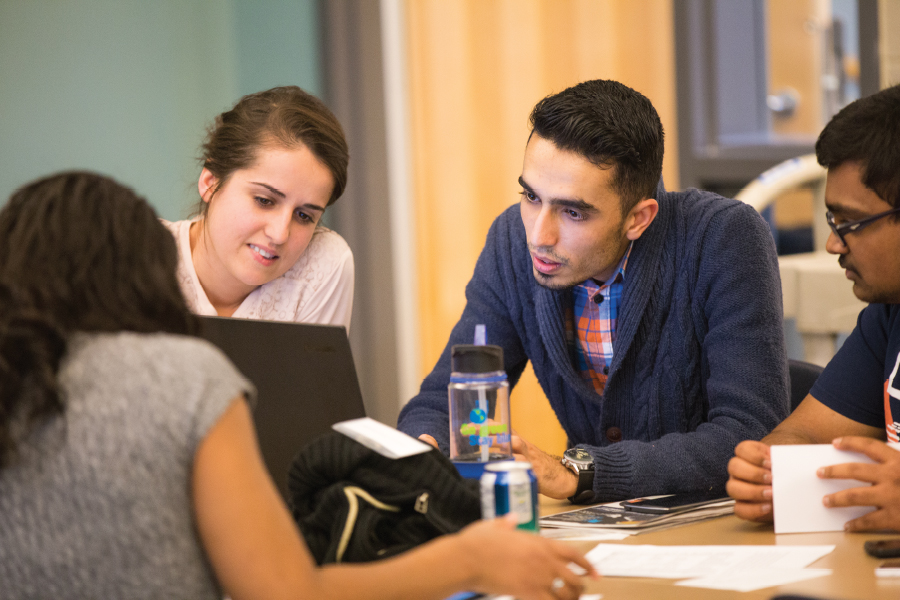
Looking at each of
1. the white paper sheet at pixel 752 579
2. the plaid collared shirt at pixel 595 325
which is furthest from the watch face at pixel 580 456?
the white paper sheet at pixel 752 579

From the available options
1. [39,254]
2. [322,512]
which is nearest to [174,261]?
[39,254]

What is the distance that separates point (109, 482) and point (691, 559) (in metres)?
0.72

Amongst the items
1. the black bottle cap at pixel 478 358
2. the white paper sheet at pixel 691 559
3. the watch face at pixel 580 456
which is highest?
the black bottle cap at pixel 478 358

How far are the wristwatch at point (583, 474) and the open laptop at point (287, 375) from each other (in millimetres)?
396

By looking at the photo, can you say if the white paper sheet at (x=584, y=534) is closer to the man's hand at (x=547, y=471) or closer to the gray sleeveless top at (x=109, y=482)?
the man's hand at (x=547, y=471)

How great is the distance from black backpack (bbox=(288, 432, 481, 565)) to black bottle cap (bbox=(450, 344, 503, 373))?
0.70ft

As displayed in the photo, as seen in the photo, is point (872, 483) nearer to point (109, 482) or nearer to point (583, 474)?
point (583, 474)

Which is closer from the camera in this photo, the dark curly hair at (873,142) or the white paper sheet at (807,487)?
the white paper sheet at (807,487)

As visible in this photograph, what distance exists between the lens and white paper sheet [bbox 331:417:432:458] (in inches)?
41.3

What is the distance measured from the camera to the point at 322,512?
1058mm

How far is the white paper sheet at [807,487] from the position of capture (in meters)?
1.23

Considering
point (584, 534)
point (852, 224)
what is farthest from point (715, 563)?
point (852, 224)

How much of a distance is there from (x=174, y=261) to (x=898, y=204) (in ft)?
3.60

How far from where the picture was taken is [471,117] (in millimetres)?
3576
